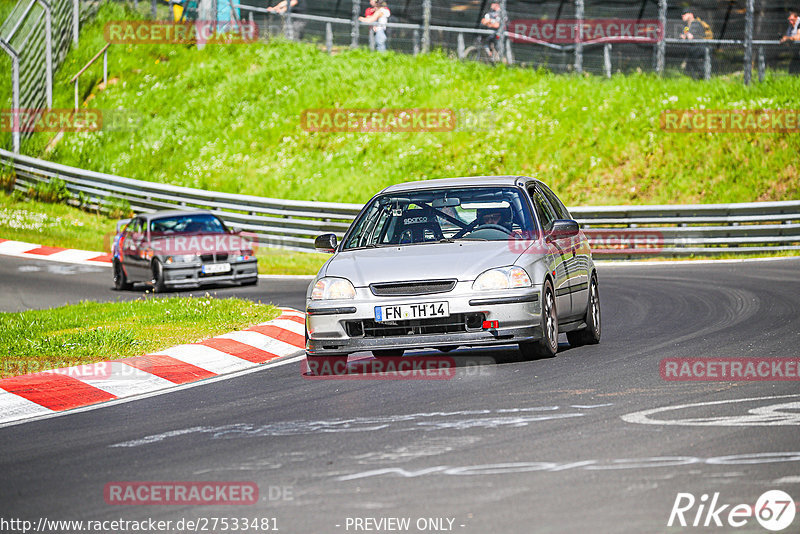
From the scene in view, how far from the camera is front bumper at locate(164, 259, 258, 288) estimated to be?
20.1 meters

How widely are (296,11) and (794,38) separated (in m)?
13.9

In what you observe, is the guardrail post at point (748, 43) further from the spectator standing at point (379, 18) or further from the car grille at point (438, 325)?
the car grille at point (438, 325)

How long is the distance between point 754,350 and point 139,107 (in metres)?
28.3

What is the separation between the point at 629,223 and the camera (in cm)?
2327

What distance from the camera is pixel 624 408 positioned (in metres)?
7.15

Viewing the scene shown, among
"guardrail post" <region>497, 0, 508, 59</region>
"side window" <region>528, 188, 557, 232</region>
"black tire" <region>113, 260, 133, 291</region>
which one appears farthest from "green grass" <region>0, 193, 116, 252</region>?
"side window" <region>528, 188, 557, 232</region>

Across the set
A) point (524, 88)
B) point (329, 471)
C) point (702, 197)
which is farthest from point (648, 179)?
point (329, 471)

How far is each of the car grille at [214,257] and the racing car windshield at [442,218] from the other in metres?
10.1

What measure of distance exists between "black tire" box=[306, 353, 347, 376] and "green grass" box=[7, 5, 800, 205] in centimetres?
1706

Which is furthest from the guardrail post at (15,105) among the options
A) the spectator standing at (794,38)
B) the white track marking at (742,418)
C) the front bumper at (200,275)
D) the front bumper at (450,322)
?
the white track marking at (742,418)

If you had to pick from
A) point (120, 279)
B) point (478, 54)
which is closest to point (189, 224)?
point (120, 279)

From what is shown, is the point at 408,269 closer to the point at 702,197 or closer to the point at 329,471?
the point at 329,471

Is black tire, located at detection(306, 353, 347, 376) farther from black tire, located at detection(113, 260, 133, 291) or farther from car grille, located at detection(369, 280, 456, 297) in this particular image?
black tire, located at detection(113, 260, 133, 291)

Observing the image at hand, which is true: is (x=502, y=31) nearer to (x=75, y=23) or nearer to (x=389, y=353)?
(x=75, y=23)
